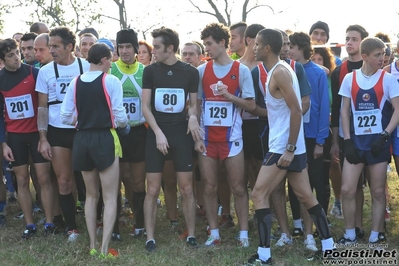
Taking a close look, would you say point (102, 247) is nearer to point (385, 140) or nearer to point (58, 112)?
point (58, 112)

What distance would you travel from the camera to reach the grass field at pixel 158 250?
6.54 metres

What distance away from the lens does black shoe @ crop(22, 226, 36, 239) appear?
25.1ft

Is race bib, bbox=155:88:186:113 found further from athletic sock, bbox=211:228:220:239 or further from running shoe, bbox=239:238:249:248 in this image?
running shoe, bbox=239:238:249:248

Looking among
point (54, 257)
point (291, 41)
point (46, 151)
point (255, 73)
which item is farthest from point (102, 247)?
point (291, 41)

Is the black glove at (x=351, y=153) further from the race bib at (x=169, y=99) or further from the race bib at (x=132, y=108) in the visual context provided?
the race bib at (x=132, y=108)

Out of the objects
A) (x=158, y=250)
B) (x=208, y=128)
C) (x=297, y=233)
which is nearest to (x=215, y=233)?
(x=158, y=250)

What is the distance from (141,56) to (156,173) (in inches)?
91.0

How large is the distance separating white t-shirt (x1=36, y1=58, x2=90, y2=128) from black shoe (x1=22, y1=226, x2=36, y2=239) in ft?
4.16

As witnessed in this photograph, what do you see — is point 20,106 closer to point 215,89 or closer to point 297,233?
point 215,89

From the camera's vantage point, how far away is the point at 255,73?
7.20 metres

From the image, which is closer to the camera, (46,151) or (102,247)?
(102,247)

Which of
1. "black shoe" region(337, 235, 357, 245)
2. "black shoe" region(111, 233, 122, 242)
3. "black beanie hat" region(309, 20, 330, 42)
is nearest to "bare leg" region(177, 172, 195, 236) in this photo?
"black shoe" region(111, 233, 122, 242)

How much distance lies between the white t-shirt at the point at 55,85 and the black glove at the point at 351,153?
9.91 ft

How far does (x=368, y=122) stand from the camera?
687cm
